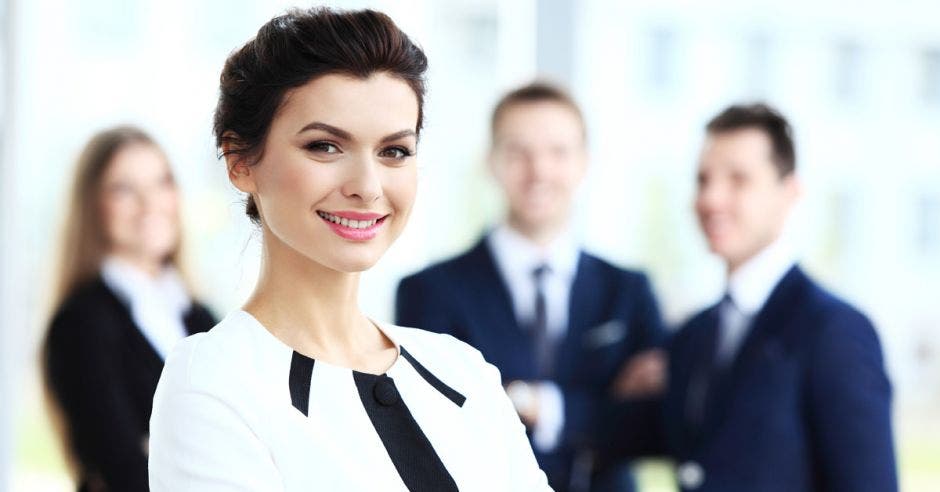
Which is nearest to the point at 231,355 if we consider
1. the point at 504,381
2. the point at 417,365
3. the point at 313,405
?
the point at 313,405

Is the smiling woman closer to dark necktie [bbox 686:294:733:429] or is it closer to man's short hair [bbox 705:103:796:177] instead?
dark necktie [bbox 686:294:733:429]

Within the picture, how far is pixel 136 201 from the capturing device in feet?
8.93

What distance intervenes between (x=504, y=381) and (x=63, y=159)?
1.78 metres

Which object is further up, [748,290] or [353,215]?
[353,215]

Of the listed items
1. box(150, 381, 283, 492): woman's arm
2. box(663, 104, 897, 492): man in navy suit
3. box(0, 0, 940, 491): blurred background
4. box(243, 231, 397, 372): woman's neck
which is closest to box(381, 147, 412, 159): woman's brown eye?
box(243, 231, 397, 372): woman's neck

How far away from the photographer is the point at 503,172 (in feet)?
8.46

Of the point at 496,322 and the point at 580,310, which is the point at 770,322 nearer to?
the point at 580,310

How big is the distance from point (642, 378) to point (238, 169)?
1.42m

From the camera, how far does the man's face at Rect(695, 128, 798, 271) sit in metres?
2.36

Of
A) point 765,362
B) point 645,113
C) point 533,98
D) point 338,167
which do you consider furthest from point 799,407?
point 645,113

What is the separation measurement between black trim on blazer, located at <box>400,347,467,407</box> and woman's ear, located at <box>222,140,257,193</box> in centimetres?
24

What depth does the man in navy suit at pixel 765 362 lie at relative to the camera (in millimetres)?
2039

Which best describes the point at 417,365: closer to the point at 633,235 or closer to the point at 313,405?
the point at 313,405

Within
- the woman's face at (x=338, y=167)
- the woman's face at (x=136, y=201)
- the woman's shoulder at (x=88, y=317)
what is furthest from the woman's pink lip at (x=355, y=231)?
the woman's face at (x=136, y=201)
